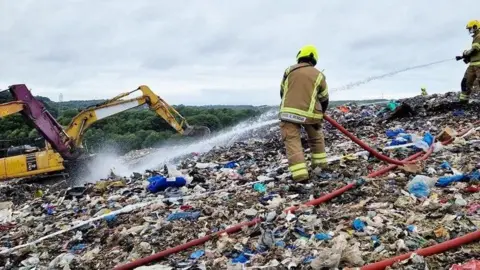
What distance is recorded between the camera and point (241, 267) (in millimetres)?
3789

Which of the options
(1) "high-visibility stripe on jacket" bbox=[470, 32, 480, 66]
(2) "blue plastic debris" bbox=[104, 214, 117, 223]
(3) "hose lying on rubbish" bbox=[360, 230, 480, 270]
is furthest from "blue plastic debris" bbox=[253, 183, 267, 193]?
(1) "high-visibility stripe on jacket" bbox=[470, 32, 480, 66]

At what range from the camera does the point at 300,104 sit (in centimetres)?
614

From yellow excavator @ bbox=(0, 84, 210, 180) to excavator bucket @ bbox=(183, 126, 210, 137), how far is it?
0.02 meters

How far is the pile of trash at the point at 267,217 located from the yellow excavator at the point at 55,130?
3128 mm

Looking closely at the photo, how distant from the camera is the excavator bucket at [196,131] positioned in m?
12.7

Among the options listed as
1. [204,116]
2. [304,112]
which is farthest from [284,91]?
[204,116]

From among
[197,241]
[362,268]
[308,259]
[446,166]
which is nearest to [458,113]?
[446,166]

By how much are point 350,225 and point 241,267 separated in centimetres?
109

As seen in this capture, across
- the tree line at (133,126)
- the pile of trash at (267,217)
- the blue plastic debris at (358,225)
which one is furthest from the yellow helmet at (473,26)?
the tree line at (133,126)

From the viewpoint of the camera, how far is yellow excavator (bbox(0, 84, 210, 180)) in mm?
10945

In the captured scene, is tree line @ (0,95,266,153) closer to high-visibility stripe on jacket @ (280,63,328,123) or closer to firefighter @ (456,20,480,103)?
firefighter @ (456,20,480,103)

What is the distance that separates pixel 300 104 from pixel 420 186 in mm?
1734

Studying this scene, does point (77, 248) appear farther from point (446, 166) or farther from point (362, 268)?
point (446, 166)

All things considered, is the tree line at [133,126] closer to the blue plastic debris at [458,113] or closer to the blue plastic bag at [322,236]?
the blue plastic debris at [458,113]
